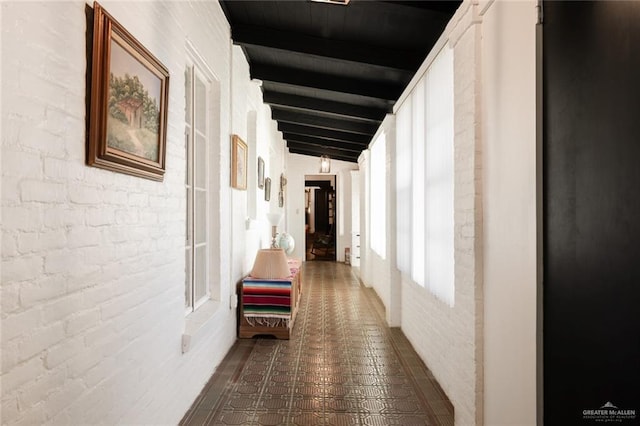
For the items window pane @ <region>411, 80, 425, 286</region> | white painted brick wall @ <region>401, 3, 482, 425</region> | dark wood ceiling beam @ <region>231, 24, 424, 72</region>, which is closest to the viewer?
white painted brick wall @ <region>401, 3, 482, 425</region>

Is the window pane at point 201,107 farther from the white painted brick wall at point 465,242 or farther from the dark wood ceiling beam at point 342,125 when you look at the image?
the dark wood ceiling beam at point 342,125

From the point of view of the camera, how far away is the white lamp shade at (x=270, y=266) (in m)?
4.23

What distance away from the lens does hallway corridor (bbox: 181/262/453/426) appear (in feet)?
8.27

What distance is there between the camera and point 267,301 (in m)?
4.04

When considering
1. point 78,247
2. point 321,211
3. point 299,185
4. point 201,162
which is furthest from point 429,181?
point 321,211

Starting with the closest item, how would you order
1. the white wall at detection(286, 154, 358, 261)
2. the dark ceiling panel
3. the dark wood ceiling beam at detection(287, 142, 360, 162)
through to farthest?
the dark ceiling panel < the dark wood ceiling beam at detection(287, 142, 360, 162) < the white wall at detection(286, 154, 358, 261)

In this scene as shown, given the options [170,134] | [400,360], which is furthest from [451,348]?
[170,134]

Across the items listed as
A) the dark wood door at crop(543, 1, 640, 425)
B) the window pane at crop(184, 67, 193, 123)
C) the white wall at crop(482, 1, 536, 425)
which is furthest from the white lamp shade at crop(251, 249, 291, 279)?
the dark wood door at crop(543, 1, 640, 425)

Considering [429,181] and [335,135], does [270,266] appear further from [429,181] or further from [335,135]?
[335,135]

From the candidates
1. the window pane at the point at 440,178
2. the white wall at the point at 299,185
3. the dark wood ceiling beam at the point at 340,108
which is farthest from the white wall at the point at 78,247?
the white wall at the point at 299,185

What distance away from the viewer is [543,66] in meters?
1.51

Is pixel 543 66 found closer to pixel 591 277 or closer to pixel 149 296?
pixel 591 277

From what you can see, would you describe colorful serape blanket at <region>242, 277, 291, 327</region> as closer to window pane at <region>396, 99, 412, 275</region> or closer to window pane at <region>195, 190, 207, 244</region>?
window pane at <region>195, 190, 207, 244</region>

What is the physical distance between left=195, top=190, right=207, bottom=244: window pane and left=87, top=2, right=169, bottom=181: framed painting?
1121 millimetres
